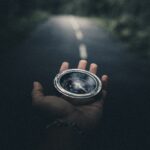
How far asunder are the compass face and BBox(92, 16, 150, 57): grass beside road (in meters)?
8.05

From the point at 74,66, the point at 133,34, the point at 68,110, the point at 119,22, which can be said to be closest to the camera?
the point at 68,110

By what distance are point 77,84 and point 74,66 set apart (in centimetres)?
464

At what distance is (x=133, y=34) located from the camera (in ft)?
47.8

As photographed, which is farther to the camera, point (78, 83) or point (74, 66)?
point (74, 66)

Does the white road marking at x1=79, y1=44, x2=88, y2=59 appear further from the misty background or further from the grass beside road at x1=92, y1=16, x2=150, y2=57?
the grass beside road at x1=92, y1=16, x2=150, y2=57

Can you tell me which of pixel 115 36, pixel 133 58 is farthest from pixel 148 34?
pixel 133 58

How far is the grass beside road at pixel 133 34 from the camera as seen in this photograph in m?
11.8

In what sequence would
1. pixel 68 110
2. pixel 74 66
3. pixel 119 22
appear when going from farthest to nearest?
pixel 119 22, pixel 74 66, pixel 68 110

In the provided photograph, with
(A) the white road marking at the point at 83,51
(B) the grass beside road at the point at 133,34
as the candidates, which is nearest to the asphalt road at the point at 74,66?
(A) the white road marking at the point at 83,51

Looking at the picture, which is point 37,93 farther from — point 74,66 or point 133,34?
point 133,34

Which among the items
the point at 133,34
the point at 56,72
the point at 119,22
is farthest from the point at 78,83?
the point at 119,22

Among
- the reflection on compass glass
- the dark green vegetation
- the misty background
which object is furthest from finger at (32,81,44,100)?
the dark green vegetation

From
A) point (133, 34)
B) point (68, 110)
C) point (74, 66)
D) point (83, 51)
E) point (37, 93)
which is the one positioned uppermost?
point (133, 34)

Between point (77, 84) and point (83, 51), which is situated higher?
point (83, 51)
